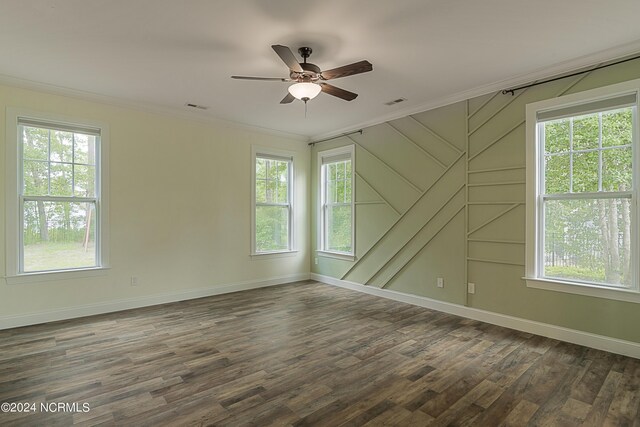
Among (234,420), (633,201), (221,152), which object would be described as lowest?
(234,420)

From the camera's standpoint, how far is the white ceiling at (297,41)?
2393mm

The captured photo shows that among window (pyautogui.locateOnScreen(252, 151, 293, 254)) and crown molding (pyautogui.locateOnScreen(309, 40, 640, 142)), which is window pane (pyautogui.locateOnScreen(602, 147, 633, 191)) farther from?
window (pyautogui.locateOnScreen(252, 151, 293, 254))

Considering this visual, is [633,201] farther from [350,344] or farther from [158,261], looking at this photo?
[158,261]

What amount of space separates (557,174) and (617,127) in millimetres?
615

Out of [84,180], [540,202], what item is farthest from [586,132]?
[84,180]

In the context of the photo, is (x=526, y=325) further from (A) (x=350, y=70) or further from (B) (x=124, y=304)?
(B) (x=124, y=304)

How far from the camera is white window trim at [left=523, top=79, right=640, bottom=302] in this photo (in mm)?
2941

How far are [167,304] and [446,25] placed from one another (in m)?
4.67

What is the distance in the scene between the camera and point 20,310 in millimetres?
3725

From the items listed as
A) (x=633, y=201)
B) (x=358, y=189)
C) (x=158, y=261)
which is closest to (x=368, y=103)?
(x=358, y=189)

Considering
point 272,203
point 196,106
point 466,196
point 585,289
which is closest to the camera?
point 585,289

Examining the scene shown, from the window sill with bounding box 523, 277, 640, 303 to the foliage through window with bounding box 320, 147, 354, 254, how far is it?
110 inches

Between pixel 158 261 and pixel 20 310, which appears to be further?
pixel 158 261

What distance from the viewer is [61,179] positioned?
13.0ft
